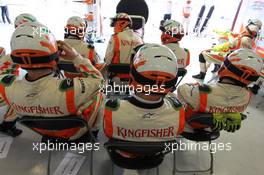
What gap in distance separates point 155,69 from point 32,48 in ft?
2.13

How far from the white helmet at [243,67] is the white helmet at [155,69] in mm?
552

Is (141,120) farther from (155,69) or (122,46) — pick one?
(122,46)

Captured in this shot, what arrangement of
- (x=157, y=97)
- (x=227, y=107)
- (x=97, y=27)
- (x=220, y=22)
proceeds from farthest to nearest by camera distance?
(x=220, y=22) < (x=97, y=27) < (x=227, y=107) < (x=157, y=97)

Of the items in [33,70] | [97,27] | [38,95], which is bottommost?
[97,27]

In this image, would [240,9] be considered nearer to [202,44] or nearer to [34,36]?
[202,44]

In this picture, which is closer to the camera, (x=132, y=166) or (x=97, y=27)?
(x=132, y=166)

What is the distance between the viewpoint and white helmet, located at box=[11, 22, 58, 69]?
3.69 feet

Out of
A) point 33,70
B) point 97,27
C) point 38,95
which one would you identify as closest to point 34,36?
point 33,70

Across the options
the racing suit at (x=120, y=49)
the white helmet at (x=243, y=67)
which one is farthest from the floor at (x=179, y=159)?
the white helmet at (x=243, y=67)

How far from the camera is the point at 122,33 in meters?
2.33

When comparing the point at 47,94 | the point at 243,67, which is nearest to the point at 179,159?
the point at 243,67

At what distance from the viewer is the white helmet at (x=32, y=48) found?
1.12 m

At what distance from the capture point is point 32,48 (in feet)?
3.69

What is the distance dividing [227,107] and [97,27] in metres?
4.70
